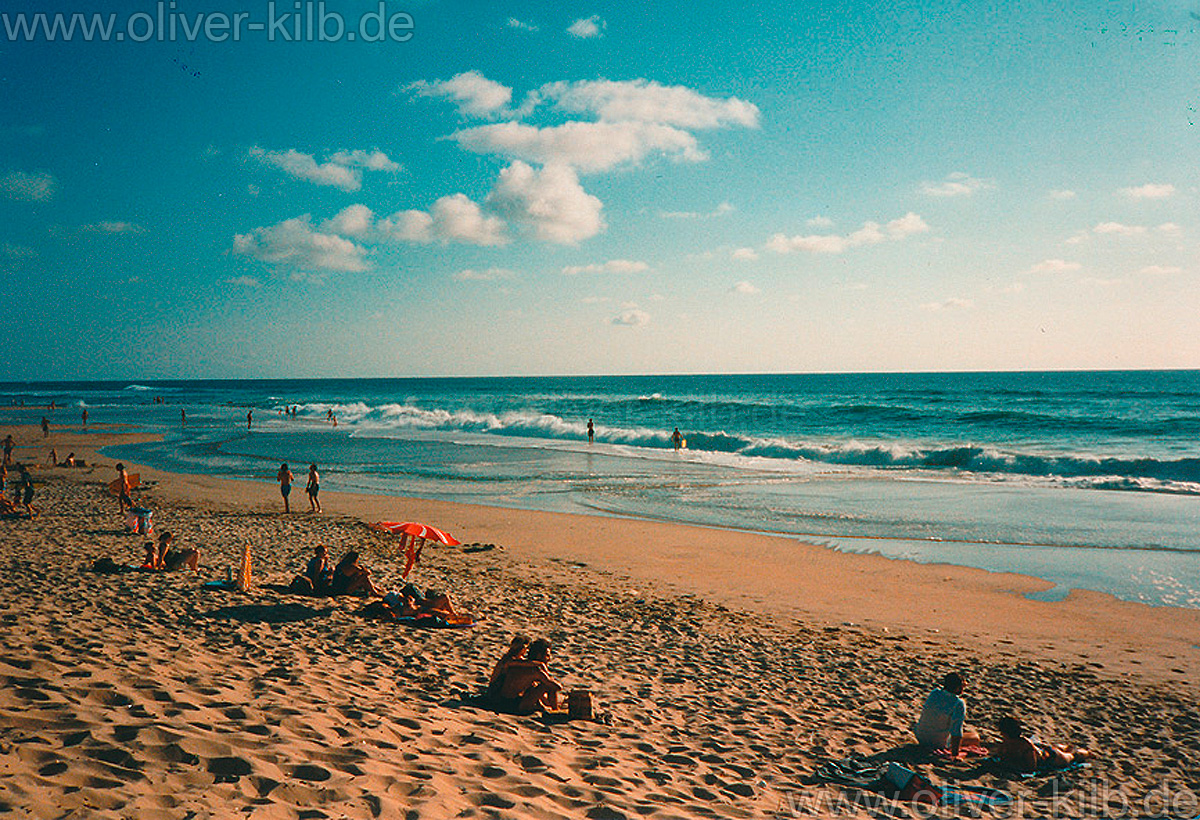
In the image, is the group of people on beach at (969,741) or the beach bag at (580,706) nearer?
the group of people on beach at (969,741)

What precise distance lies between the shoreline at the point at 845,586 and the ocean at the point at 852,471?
1087 millimetres

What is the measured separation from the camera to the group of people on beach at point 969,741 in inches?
264

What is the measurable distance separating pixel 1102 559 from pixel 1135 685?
815 cm

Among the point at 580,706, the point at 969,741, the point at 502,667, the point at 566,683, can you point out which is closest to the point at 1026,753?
the point at 969,741

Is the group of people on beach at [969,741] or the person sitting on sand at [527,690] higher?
the person sitting on sand at [527,690]

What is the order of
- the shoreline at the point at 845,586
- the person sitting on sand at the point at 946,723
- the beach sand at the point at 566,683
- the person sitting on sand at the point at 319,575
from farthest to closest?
the person sitting on sand at the point at 319,575 → the shoreline at the point at 845,586 → the person sitting on sand at the point at 946,723 → the beach sand at the point at 566,683

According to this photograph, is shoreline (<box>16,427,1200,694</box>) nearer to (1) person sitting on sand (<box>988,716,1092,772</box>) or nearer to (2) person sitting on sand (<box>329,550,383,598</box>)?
(1) person sitting on sand (<box>988,716,1092,772</box>)

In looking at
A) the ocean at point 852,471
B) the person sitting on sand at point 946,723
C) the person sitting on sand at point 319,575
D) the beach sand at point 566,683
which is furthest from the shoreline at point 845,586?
the person sitting on sand at point 319,575

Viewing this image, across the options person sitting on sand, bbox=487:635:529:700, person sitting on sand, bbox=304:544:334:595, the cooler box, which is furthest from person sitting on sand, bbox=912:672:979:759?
the cooler box

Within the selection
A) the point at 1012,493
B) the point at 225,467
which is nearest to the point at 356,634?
the point at 1012,493

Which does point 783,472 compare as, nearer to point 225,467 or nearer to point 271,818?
point 225,467

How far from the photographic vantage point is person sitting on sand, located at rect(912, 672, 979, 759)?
691 centimetres

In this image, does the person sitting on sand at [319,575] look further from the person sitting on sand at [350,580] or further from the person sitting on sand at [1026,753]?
the person sitting on sand at [1026,753]

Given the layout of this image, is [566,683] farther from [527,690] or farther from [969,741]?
[969,741]
